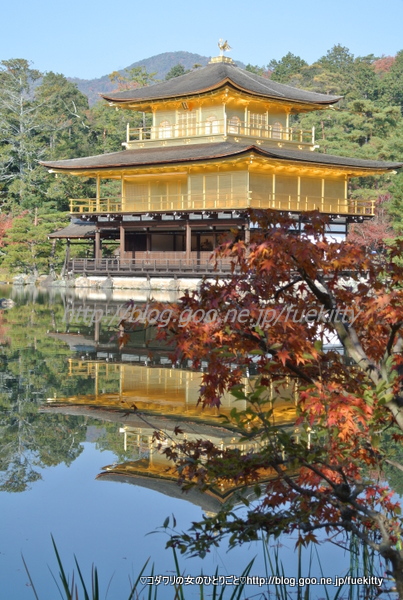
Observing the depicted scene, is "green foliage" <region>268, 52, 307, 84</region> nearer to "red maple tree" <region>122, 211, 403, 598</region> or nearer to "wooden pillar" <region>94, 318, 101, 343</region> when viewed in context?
"wooden pillar" <region>94, 318, 101, 343</region>

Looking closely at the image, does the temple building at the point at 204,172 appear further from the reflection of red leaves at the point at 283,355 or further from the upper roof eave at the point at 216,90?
the reflection of red leaves at the point at 283,355

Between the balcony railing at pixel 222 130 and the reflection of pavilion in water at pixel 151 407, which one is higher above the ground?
the balcony railing at pixel 222 130

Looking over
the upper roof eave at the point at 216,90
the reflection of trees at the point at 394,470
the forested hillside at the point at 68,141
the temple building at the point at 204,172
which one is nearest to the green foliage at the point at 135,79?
the forested hillside at the point at 68,141

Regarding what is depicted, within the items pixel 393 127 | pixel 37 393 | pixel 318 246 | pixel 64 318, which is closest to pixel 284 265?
pixel 318 246

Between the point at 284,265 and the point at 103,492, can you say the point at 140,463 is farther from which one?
the point at 284,265

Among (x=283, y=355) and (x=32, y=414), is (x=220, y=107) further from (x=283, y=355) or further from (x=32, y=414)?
(x=283, y=355)

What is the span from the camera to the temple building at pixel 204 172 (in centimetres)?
3356

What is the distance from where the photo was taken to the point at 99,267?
121 feet

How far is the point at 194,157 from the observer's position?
108ft

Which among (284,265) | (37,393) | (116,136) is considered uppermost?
(116,136)

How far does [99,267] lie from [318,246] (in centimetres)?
3282

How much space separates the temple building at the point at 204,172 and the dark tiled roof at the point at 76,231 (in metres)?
0.09

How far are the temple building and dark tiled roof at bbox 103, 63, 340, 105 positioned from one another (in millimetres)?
77

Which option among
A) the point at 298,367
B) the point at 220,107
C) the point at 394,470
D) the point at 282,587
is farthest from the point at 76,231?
the point at 282,587
